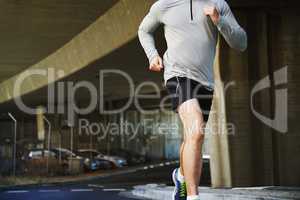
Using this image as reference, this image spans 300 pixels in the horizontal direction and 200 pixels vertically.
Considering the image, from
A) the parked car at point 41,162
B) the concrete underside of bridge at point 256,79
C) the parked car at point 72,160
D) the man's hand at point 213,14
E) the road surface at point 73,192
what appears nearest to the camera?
the man's hand at point 213,14

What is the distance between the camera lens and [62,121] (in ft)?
188

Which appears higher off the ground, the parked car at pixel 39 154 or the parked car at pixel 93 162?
the parked car at pixel 39 154

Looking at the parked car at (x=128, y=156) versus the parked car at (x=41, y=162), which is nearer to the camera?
the parked car at (x=41, y=162)

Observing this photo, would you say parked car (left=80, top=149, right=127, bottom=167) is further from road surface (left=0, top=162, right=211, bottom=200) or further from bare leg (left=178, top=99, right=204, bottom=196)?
bare leg (left=178, top=99, right=204, bottom=196)

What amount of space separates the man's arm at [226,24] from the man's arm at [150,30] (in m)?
0.48

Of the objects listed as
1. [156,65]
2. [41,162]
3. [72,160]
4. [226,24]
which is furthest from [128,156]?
[226,24]

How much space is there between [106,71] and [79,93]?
15.3 metres

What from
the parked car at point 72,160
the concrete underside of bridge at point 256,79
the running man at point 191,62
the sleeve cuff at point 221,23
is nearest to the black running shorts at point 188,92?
the running man at point 191,62

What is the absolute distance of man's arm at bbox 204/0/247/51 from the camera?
11.9 ft

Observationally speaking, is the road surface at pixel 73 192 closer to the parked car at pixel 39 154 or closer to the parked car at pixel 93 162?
the parked car at pixel 39 154

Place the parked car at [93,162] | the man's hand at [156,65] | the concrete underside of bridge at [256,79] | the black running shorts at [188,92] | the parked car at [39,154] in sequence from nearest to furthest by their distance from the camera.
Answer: the black running shorts at [188,92], the man's hand at [156,65], the concrete underside of bridge at [256,79], the parked car at [39,154], the parked car at [93,162]

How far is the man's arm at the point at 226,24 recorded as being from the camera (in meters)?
3.64

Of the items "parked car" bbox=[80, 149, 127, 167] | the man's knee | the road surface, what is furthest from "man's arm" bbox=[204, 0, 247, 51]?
"parked car" bbox=[80, 149, 127, 167]

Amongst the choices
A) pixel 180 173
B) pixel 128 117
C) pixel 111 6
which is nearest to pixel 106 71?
pixel 111 6
